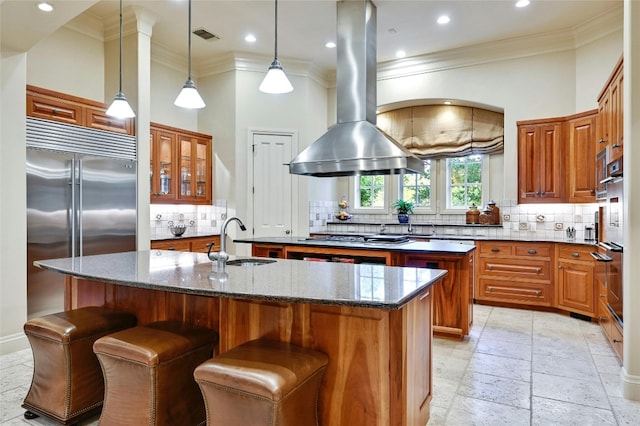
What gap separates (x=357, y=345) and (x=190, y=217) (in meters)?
4.70

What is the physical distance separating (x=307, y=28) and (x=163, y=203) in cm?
285

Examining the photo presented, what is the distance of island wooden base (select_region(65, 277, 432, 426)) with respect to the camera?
1.73 meters

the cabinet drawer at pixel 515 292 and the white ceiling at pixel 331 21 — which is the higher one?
the white ceiling at pixel 331 21

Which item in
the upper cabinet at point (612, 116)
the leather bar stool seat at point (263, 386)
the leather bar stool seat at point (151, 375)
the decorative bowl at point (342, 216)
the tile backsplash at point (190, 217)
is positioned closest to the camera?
the leather bar stool seat at point (263, 386)

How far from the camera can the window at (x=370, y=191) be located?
669cm

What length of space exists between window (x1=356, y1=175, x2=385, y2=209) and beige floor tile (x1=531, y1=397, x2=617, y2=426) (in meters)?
4.39

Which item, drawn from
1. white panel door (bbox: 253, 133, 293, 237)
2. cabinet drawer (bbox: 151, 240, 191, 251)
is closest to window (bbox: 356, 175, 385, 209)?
white panel door (bbox: 253, 133, 293, 237)

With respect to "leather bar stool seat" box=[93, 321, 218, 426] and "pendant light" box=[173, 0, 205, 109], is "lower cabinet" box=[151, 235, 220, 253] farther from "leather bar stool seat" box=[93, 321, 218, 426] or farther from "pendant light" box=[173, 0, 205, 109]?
"leather bar stool seat" box=[93, 321, 218, 426]

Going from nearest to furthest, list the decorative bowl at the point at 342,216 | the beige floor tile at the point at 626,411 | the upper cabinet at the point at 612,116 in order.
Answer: the beige floor tile at the point at 626,411, the upper cabinet at the point at 612,116, the decorative bowl at the point at 342,216

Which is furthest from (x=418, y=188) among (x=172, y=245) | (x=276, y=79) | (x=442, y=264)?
(x=276, y=79)

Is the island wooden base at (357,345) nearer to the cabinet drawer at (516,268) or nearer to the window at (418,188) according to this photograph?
the cabinet drawer at (516,268)

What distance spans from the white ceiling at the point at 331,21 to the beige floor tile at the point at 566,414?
12.8 feet

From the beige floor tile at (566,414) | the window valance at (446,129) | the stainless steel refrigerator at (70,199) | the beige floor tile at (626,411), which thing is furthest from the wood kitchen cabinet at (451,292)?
the stainless steel refrigerator at (70,199)

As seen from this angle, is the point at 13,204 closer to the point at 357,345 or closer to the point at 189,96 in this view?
the point at 189,96
